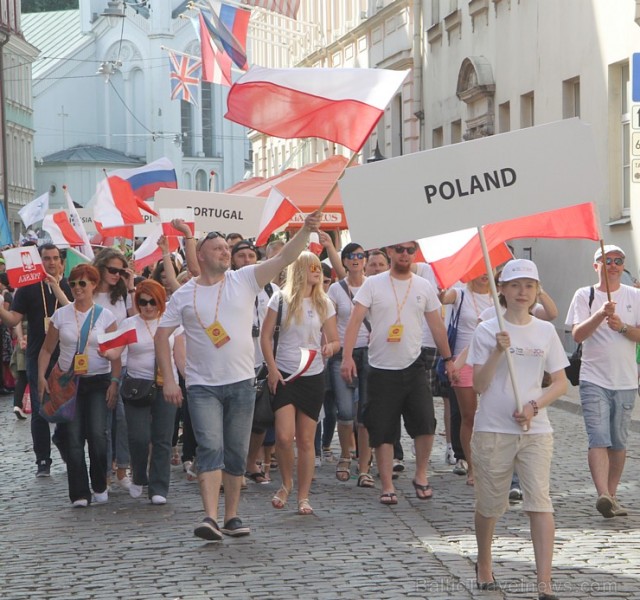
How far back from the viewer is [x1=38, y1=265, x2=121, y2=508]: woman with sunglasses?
10734mm

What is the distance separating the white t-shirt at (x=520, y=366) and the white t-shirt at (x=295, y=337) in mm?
3137

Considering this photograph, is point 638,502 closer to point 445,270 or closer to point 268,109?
point 445,270

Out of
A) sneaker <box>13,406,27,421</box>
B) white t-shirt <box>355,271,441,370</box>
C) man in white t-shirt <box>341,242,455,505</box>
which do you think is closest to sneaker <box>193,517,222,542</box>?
man in white t-shirt <box>341,242,455,505</box>

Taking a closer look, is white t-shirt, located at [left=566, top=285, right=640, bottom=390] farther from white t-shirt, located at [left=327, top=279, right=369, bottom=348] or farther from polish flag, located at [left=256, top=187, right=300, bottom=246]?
polish flag, located at [left=256, top=187, right=300, bottom=246]

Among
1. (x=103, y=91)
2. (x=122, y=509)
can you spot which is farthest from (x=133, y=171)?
(x=103, y=91)

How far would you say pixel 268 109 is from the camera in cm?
1193

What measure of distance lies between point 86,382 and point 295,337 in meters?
1.51

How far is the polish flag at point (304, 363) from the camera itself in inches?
407

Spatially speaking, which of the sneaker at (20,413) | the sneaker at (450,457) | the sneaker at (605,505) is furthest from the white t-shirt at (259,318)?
the sneaker at (20,413)

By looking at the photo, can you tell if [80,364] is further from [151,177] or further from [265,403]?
[151,177]

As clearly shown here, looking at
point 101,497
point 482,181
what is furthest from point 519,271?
point 101,497

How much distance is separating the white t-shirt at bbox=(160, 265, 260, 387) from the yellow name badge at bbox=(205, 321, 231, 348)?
2cm

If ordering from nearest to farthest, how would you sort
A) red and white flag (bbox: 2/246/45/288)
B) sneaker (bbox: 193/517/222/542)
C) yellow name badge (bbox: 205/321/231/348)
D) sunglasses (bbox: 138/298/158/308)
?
sneaker (bbox: 193/517/222/542) < yellow name badge (bbox: 205/321/231/348) < sunglasses (bbox: 138/298/158/308) < red and white flag (bbox: 2/246/45/288)

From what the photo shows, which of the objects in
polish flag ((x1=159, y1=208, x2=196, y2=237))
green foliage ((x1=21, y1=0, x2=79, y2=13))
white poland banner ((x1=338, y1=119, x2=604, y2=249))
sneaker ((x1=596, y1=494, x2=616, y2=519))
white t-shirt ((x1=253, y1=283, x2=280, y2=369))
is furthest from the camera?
green foliage ((x1=21, y1=0, x2=79, y2=13))
